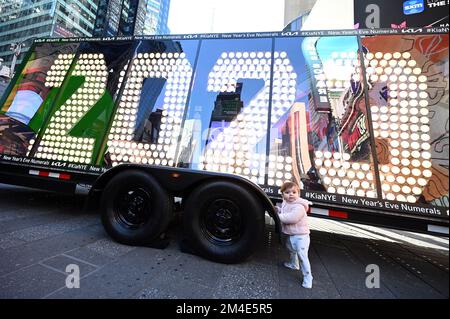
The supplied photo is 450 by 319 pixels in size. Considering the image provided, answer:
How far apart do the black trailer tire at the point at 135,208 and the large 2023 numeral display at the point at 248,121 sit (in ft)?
1.28

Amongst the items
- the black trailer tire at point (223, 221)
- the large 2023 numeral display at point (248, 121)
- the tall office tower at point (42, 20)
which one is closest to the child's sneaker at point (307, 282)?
the black trailer tire at point (223, 221)

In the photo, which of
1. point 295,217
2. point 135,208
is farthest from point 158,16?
point 295,217

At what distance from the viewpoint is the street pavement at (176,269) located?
6.42ft

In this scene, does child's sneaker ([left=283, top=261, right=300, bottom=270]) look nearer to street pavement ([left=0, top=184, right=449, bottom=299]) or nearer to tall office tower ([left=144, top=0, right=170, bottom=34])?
street pavement ([left=0, top=184, right=449, bottom=299])

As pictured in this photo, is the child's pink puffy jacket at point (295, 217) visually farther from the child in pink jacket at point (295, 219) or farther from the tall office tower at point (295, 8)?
the tall office tower at point (295, 8)

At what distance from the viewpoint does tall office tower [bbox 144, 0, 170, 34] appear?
99.2 m

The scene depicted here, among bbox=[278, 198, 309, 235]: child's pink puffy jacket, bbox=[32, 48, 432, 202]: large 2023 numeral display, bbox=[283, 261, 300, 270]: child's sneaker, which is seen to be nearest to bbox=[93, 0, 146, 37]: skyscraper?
bbox=[32, 48, 432, 202]: large 2023 numeral display

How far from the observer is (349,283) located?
8.06 ft

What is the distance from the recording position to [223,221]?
275 cm

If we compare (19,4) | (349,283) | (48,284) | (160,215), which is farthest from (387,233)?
(19,4)

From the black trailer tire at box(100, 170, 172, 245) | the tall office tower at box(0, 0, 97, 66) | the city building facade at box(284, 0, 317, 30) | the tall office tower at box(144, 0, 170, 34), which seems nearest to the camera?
the black trailer tire at box(100, 170, 172, 245)

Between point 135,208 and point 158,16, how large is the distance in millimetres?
130976

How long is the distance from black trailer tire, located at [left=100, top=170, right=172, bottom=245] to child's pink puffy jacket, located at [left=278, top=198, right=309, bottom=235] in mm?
1341

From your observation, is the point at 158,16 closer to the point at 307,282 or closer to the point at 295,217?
the point at 295,217
